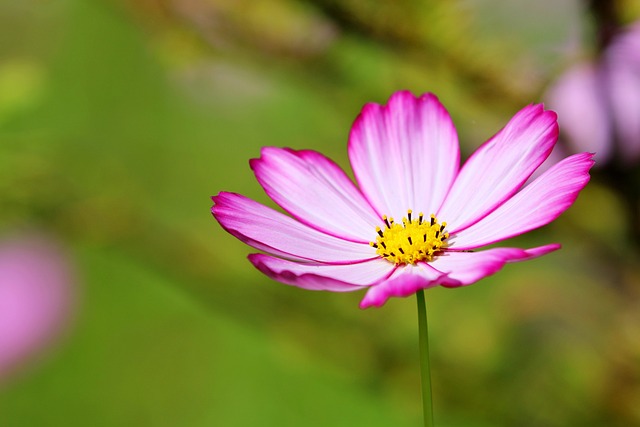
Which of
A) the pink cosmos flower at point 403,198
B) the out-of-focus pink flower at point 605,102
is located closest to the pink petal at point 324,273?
the pink cosmos flower at point 403,198

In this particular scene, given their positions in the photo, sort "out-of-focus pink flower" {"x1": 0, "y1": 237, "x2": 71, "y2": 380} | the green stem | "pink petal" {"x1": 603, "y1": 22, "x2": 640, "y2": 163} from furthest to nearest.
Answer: "out-of-focus pink flower" {"x1": 0, "y1": 237, "x2": 71, "y2": 380}
"pink petal" {"x1": 603, "y1": 22, "x2": 640, "y2": 163}
the green stem

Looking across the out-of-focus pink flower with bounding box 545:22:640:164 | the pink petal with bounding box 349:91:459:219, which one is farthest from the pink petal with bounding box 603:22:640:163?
the pink petal with bounding box 349:91:459:219

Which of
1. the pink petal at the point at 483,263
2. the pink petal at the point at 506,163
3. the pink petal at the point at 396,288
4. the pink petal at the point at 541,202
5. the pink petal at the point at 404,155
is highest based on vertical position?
the pink petal at the point at 404,155

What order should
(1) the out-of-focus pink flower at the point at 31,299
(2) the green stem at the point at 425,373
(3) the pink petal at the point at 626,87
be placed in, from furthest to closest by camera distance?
1. (1) the out-of-focus pink flower at the point at 31,299
2. (3) the pink petal at the point at 626,87
3. (2) the green stem at the point at 425,373

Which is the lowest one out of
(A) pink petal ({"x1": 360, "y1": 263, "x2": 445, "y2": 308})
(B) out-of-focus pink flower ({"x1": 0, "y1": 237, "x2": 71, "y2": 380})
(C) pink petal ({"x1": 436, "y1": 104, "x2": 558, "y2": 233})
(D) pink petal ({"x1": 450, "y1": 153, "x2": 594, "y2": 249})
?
Result: (A) pink petal ({"x1": 360, "y1": 263, "x2": 445, "y2": 308})

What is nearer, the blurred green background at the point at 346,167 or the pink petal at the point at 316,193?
the pink petal at the point at 316,193

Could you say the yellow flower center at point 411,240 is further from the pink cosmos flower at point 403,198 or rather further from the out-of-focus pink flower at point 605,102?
the out-of-focus pink flower at point 605,102

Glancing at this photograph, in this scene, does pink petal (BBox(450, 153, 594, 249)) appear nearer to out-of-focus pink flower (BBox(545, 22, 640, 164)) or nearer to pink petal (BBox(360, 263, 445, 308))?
pink petal (BBox(360, 263, 445, 308))
